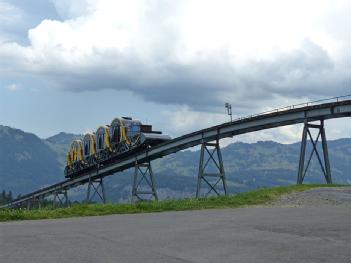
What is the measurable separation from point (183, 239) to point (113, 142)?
6197cm

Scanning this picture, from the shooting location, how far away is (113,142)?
73250 millimetres

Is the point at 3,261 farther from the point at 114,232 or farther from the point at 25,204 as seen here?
the point at 25,204

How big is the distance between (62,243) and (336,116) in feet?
119

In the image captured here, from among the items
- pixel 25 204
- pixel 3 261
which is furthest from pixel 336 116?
pixel 25 204

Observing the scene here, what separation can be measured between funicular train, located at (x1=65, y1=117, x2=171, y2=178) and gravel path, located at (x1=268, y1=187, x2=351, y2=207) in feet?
138

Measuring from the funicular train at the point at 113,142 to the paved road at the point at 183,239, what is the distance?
164ft

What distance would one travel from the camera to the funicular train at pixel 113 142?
2662 inches

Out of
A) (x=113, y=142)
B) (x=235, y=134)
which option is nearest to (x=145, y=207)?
(x=235, y=134)

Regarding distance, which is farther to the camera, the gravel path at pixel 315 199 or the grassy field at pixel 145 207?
the gravel path at pixel 315 199

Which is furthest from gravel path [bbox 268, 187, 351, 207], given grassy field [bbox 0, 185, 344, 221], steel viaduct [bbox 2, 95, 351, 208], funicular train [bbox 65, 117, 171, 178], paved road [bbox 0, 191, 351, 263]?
funicular train [bbox 65, 117, 171, 178]

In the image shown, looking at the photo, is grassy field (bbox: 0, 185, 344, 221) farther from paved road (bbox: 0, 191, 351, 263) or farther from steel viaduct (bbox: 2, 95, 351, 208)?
steel viaduct (bbox: 2, 95, 351, 208)

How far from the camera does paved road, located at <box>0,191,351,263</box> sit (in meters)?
9.86

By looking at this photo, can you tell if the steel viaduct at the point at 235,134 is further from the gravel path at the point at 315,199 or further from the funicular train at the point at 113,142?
the gravel path at the point at 315,199

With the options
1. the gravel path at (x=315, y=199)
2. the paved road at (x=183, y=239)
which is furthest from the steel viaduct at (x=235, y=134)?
the paved road at (x=183, y=239)
